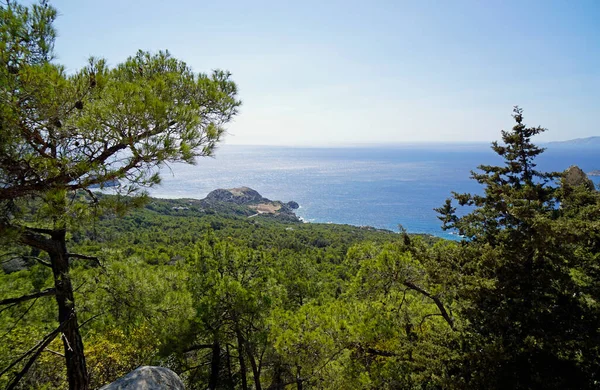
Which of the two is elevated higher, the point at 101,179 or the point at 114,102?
the point at 114,102

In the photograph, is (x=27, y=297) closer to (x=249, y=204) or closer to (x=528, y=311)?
(x=528, y=311)

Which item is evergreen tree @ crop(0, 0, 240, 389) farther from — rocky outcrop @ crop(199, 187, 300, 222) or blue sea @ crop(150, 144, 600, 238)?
rocky outcrop @ crop(199, 187, 300, 222)

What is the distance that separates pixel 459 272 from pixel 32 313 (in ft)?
24.9

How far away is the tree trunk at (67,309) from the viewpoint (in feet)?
13.5

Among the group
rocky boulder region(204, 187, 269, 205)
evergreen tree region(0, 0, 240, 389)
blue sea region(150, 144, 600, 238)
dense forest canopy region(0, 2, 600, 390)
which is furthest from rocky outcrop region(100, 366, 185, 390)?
rocky boulder region(204, 187, 269, 205)

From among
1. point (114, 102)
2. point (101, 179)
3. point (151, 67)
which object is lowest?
point (101, 179)

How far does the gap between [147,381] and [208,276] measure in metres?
2.36

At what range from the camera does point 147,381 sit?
4.86m

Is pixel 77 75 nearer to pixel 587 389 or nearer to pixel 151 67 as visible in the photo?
pixel 151 67

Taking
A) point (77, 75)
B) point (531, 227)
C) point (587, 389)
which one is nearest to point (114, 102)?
point (77, 75)

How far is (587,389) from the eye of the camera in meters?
4.05

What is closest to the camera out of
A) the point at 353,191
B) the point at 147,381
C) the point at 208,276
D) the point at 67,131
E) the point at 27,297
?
the point at 67,131

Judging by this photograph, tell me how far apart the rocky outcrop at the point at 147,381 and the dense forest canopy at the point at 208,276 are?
0.52 m

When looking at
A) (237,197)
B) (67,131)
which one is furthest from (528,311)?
(237,197)
